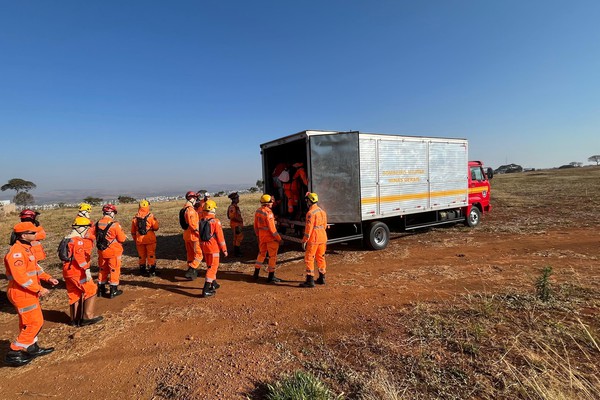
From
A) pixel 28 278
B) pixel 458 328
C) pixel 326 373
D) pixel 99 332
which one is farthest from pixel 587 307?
pixel 28 278

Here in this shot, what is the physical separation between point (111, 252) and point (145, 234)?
1.18m

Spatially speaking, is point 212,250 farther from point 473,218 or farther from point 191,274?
point 473,218

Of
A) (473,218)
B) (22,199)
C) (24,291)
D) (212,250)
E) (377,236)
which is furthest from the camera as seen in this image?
(22,199)

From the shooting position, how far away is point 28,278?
3715 millimetres

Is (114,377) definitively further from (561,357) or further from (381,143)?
(381,143)

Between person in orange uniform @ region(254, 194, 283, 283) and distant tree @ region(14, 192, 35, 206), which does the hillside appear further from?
distant tree @ region(14, 192, 35, 206)

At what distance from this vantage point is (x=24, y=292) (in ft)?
12.3

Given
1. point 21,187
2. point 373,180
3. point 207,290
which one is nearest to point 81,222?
point 207,290

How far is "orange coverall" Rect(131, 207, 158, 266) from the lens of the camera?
6809mm

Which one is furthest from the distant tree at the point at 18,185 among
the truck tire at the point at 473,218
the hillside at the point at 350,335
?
the truck tire at the point at 473,218

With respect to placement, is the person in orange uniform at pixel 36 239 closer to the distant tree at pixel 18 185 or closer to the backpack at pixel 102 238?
the backpack at pixel 102 238

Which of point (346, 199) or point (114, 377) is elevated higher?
point (346, 199)

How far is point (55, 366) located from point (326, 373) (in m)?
3.32

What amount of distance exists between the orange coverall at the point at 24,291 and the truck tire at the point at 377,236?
23.4 feet
